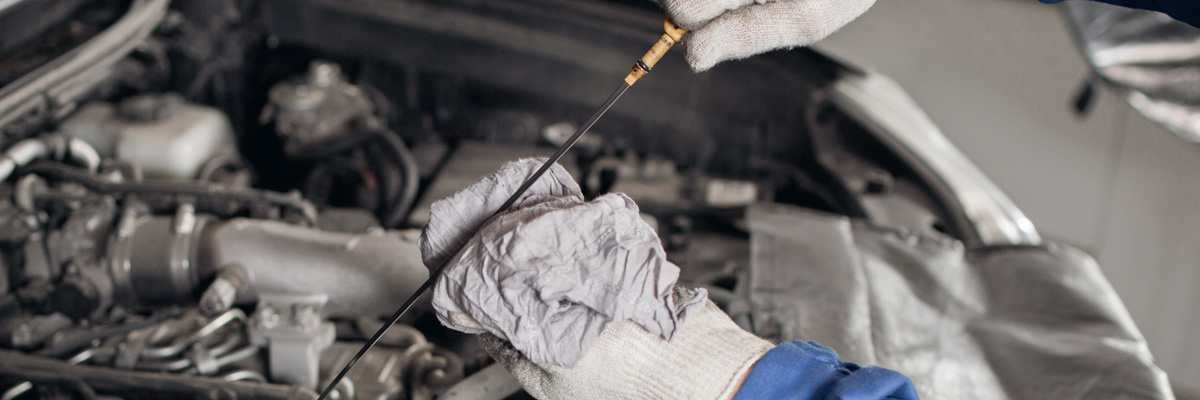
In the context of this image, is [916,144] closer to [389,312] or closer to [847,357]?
[847,357]

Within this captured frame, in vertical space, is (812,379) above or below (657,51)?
below

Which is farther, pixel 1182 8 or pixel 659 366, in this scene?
pixel 1182 8

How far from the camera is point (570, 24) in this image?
157 centimetres

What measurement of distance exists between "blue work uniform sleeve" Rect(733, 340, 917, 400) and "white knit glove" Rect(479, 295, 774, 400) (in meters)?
0.01

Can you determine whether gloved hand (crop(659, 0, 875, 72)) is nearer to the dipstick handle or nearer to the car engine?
the dipstick handle

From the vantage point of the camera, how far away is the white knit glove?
2.24ft

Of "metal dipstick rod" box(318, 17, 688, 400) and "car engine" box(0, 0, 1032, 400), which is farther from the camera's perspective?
"car engine" box(0, 0, 1032, 400)

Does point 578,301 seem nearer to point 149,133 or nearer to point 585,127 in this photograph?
point 585,127

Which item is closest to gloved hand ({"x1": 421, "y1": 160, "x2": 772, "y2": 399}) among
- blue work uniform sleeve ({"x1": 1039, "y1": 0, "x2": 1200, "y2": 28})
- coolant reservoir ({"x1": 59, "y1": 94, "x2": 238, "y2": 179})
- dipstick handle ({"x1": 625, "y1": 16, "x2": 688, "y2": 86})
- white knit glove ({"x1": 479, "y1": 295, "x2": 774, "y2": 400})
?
white knit glove ({"x1": 479, "y1": 295, "x2": 774, "y2": 400})

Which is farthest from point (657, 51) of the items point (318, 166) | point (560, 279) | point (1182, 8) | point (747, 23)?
point (318, 166)

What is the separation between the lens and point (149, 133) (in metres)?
1.31

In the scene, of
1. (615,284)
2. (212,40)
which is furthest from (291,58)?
(615,284)

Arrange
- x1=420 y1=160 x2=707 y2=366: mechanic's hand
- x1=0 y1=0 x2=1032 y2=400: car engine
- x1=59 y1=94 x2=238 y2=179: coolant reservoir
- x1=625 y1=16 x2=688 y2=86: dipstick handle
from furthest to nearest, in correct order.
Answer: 1. x1=59 y1=94 x2=238 y2=179: coolant reservoir
2. x1=0 y1=0 x2=1032 y2=400: car engine
3. x1=625 y1=16 x2=688 y2=86: dipstick handle
4. x1=420 y1=160 x2=707 y2=366: mechanic's hand

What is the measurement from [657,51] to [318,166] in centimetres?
100
